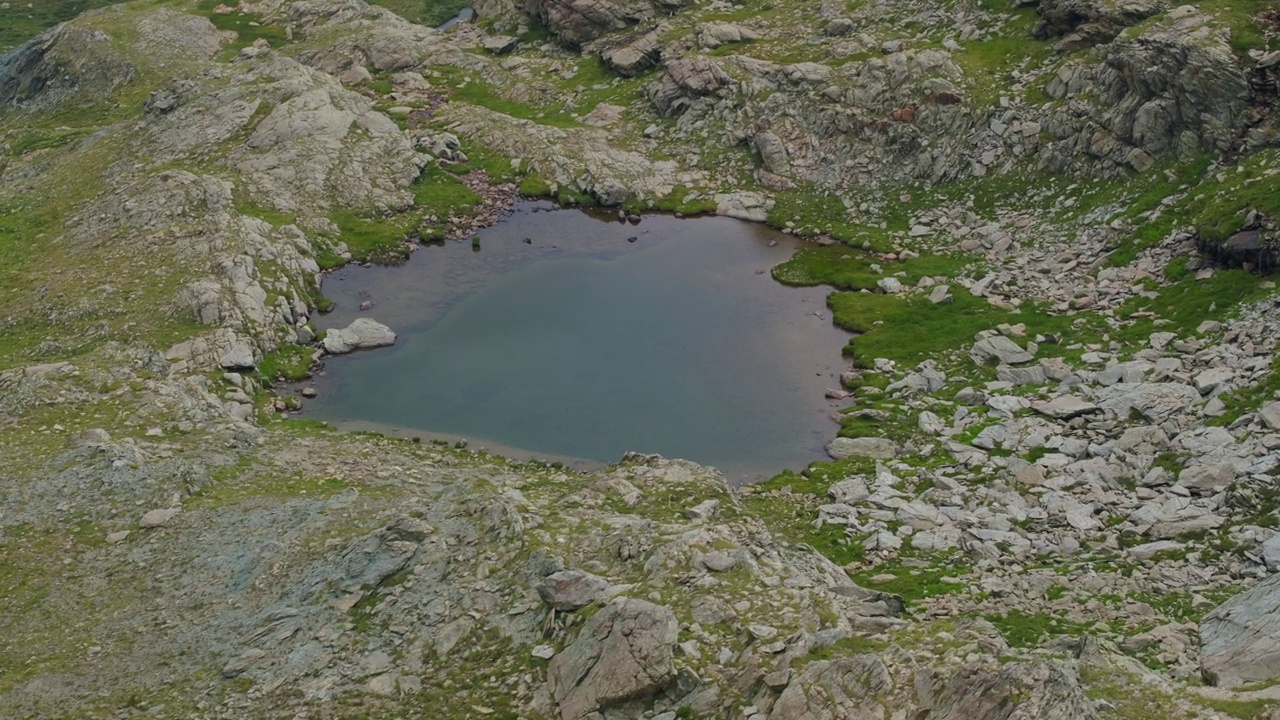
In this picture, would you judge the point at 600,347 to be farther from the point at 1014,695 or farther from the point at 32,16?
the point at 32,16

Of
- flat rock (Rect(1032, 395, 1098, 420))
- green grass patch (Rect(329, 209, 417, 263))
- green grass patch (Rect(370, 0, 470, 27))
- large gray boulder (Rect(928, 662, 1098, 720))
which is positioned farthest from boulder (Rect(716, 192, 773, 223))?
green grass patch (Rect(370, 0, 470, 27))

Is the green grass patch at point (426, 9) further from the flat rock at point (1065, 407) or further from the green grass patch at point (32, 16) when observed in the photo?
the flat rock at point (1065, 407)

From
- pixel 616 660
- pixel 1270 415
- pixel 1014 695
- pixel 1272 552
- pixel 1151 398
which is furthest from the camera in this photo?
pixel 1151 398

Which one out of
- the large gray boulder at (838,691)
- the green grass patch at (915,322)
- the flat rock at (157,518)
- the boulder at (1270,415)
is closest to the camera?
the large gray boulder at (838,691)

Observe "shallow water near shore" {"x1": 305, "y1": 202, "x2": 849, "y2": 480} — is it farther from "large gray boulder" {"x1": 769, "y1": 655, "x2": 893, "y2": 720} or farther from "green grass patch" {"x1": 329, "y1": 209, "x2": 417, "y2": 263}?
"large gray boulder" {"x1": 769, "y1": 655, "x2": 893, "y2": 720}

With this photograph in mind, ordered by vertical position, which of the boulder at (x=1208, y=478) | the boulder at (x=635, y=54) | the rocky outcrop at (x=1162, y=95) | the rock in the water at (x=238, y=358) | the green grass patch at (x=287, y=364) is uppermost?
the rocky outcrop at (x=1162, y=95)

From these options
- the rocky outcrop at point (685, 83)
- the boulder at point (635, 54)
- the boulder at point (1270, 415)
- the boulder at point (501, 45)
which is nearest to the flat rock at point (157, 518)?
the boulder at point (1270, 415)

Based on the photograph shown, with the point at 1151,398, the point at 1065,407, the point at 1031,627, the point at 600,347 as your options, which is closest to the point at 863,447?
the point at 1065,407
